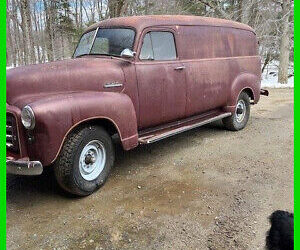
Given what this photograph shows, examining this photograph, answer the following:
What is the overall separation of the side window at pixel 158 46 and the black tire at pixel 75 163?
1438 millimetres

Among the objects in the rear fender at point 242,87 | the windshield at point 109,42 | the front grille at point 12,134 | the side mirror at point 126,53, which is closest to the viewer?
the front grille at point 12,134

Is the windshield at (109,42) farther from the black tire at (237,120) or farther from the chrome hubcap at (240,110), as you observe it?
the chrome hubcap at (240,110)

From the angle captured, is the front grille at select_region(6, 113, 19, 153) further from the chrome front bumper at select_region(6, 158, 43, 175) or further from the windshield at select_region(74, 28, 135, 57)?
the windshield at select_region(74, 28, 135, 57)

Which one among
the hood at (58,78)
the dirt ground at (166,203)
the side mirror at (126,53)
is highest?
A: the side mirror at (126,53)

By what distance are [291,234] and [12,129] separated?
285 cm

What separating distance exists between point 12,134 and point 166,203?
1.84 m

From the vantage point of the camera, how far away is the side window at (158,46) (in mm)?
4806

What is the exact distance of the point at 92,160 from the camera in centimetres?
400

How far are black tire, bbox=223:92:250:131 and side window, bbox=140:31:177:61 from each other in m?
2.11

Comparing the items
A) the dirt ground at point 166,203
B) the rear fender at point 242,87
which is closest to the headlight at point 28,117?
the dirt ground at point 166,203

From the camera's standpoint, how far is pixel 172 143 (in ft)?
19.6

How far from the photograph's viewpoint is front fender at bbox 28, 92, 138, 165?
341 centimetres

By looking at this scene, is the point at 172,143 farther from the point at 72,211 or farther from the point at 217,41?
the point at 72,211

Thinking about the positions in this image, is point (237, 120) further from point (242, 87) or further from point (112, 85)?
point (112, 85)
